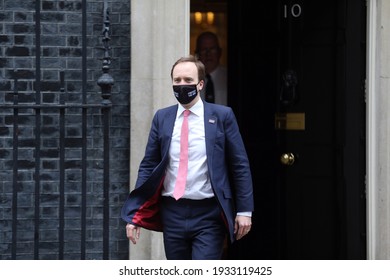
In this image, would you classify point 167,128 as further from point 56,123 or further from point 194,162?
point 56,123

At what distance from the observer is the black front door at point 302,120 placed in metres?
7.50

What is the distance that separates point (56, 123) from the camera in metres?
6.82

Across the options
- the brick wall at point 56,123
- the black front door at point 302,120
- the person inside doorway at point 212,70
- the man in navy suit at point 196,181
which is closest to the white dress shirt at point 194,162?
the man in navy suit at point 196,181

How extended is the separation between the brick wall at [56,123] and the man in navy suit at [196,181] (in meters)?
1.48

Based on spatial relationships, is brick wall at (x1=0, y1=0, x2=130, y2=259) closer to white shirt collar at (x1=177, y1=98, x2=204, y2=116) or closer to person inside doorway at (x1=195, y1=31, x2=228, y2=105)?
person inside doorway at (x1=195, y1=31, x2=228, y2=105)

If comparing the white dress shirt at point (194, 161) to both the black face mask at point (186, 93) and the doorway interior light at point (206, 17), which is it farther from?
the doorway interior light at point (206, 17)

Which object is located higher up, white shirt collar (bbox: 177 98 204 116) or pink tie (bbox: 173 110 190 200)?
white shirt collar (bbox: 177 98 204 116)

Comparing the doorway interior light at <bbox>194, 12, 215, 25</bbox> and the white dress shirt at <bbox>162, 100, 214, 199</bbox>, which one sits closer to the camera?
the white dress shirt at <bbox>162, 100, 214, 199</bbox>

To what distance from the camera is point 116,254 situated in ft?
22.7

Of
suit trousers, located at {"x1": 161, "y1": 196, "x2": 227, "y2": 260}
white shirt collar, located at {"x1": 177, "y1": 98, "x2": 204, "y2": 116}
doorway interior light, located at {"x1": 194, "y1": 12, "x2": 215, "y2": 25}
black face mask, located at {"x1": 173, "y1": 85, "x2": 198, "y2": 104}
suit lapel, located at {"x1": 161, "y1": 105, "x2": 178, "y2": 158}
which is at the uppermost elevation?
doorway interior light, located at {"x1": 194, "y1": 12, "x2": 215, "y2": 25}

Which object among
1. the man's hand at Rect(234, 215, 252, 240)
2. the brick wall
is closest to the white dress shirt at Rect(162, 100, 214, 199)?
the man's hand at Rect(234, 215, 252, 240)

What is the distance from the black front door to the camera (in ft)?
24.6

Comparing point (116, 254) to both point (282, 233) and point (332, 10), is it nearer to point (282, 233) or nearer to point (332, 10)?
point (282, 233)

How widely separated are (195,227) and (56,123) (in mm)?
1950
